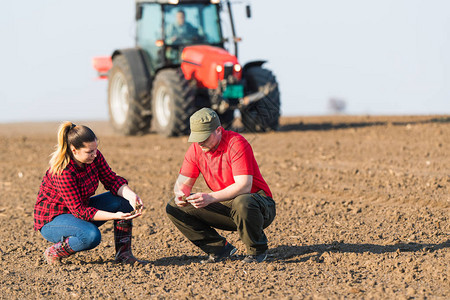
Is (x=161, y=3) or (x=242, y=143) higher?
(x=161, y=3)

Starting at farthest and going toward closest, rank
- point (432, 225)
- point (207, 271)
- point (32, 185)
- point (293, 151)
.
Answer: point (293, 151)
point (32, 185)
point (432, 225)
point (207, 271)

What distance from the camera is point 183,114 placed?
11.2 m

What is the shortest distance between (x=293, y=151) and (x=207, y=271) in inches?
228

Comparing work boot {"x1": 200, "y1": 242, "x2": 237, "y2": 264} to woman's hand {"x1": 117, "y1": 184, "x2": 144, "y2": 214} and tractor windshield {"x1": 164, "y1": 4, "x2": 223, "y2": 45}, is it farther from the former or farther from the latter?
tractor windshield {"x1": 164, "y1": 4, "x2": 223, "y2": 45}

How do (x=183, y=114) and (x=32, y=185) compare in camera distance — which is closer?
(x=32, y=185)

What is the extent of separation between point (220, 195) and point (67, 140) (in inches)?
41.8

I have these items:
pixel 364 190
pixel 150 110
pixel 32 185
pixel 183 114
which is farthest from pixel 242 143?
pixel 150 110

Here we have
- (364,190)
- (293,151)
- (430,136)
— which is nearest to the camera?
(364,190)

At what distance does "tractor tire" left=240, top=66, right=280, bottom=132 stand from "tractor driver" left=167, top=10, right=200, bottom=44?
1199 millimetres

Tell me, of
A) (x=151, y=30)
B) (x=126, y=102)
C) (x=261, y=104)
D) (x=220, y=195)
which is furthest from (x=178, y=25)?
(x=220, y=195)

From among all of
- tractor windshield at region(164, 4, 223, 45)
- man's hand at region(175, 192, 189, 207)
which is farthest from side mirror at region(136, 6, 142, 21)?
man's hand at region(175, 192, 189, 207)

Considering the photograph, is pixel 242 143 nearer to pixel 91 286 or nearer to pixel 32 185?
pixel 91 286

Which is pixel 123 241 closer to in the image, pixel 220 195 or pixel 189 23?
pixel 220 195

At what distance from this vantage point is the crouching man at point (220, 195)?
4188 mm
